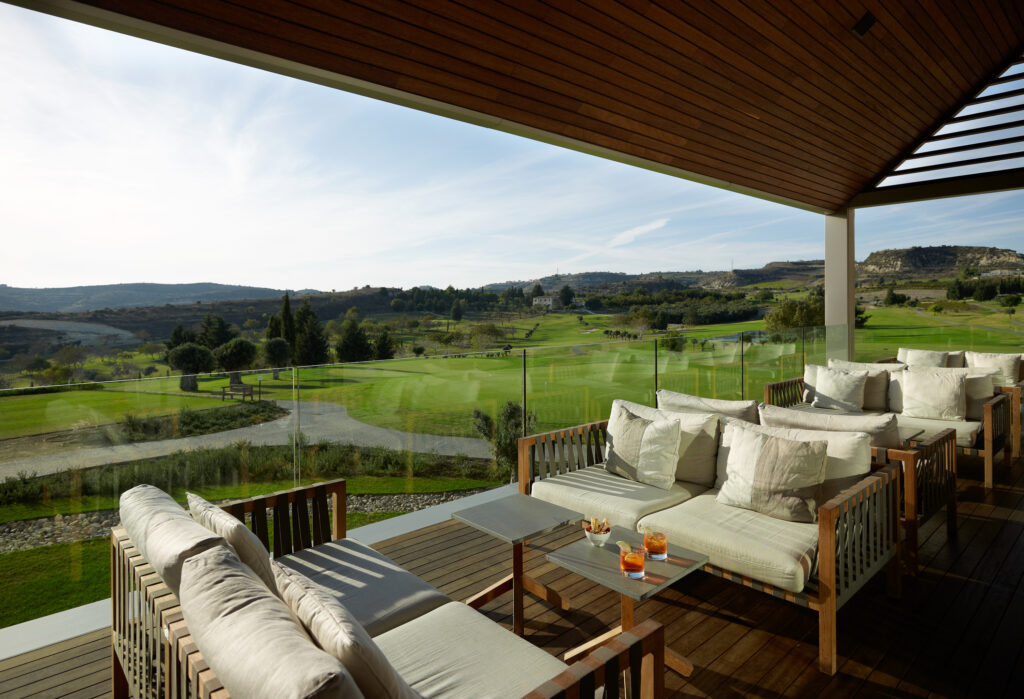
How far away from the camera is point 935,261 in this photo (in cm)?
1348

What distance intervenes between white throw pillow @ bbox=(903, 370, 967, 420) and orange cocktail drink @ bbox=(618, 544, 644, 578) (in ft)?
14.5

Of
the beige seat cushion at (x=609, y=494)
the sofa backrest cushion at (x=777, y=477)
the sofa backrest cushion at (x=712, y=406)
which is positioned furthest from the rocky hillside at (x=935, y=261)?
the beige seat cushion at (x=609, y=494)

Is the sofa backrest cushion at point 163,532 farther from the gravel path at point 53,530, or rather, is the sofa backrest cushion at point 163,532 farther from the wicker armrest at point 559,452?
the wicker armrest at point 559,452

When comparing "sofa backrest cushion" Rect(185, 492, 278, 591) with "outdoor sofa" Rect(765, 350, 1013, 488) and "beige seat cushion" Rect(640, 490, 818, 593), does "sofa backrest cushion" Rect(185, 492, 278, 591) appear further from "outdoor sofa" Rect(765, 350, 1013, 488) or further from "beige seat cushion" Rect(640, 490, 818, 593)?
"outdoor sofa" Rect(765, 350, 1013, 488)

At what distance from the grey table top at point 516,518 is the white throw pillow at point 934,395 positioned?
4.25 m

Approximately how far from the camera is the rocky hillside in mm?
11562

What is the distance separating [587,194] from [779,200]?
18.7 m

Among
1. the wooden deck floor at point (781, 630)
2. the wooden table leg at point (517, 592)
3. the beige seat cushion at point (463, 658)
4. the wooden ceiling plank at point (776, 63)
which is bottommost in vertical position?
the wooden deck floor at point (781, 630)

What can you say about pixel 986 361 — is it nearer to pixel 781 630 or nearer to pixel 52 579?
pixel 781 630

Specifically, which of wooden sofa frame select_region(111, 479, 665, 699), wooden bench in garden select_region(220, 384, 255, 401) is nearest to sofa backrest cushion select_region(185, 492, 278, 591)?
wooden sofa frame select_region(111, 479, 665, 699)

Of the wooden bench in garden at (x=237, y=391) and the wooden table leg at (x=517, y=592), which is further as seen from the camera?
the wooden bench in garden at (x=237, y=391)

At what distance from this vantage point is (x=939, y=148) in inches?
291

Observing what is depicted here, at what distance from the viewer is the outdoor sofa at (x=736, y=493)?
7.95 feet

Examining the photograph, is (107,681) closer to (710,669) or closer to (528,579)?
(528,579)
